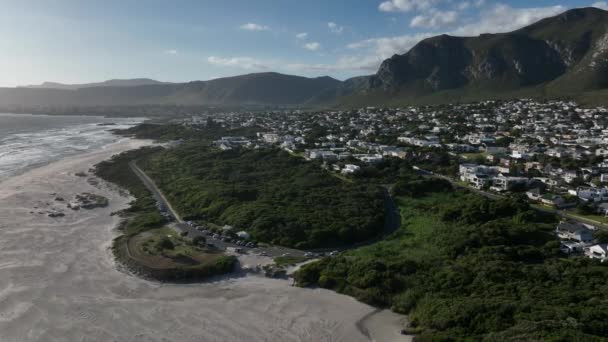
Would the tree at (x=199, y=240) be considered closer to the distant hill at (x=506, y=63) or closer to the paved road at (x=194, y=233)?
the paved road at (x=194, y=233)

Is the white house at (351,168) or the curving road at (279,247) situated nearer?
the curving road at (279,247)

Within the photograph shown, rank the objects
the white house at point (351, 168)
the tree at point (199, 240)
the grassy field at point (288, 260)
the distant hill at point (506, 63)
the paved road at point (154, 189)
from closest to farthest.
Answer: the grassy field at point (288, 260) → the tree at point (199, 240) → the paved road at point (154, 189) → the white house at point (351, 168) → the distant hill at point (506, 63)

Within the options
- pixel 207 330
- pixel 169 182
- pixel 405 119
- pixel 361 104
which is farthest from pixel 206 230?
pixel 361 104

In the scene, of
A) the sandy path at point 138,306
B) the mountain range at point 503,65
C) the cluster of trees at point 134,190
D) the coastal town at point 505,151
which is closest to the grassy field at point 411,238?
the sandy path at point 138,306

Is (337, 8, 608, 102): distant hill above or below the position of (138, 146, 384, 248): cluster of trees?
above

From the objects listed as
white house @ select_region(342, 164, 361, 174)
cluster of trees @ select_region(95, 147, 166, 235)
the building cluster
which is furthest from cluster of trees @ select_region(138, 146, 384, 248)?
the building cluster

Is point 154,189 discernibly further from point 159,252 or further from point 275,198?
point 159,252

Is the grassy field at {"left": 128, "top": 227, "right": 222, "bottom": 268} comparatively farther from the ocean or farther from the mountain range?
the mountain range
